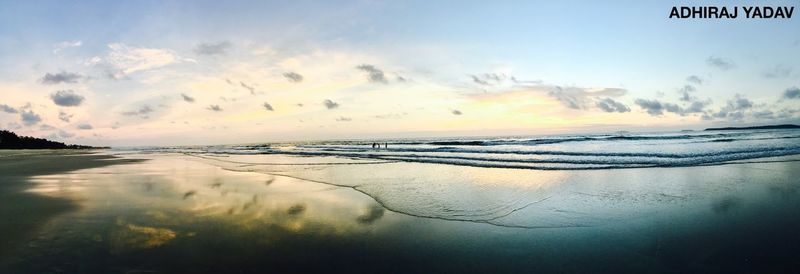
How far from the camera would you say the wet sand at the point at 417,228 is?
170 inches

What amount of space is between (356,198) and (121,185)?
781cm

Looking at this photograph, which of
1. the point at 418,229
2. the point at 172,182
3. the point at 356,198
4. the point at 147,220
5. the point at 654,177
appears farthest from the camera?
the point at 172,182

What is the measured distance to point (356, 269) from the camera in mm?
4180

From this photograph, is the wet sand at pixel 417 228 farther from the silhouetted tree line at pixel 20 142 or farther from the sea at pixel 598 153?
the silhouetted tree line at pixel 20 142

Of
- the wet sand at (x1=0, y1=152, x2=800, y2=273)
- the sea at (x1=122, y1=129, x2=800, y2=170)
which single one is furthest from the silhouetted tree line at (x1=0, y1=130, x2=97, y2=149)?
the wet sand at (x1=0, y1=152, x2=800, y2=273)

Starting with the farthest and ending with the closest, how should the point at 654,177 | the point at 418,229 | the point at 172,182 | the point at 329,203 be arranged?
1. the point at 172,182
2. the point at 654,177
3. the point at 329,203
4. the point at 418,229

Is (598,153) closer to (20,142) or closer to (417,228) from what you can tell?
(417,228)

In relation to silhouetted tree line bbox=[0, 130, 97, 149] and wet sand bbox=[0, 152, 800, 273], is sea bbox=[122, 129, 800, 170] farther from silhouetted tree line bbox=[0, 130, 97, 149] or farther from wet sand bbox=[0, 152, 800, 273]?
silhouetted tree line bbox=[0, 130, 97, 149]

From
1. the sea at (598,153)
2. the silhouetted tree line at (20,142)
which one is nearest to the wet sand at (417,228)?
the sea at (598,153)

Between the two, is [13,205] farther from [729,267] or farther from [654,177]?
[654,177]

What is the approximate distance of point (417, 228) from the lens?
599cm

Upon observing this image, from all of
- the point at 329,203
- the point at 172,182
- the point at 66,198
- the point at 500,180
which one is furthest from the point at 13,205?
the point at 500,180

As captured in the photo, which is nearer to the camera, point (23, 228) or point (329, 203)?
point (23, 228)

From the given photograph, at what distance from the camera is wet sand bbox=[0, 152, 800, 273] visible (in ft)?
14.2
